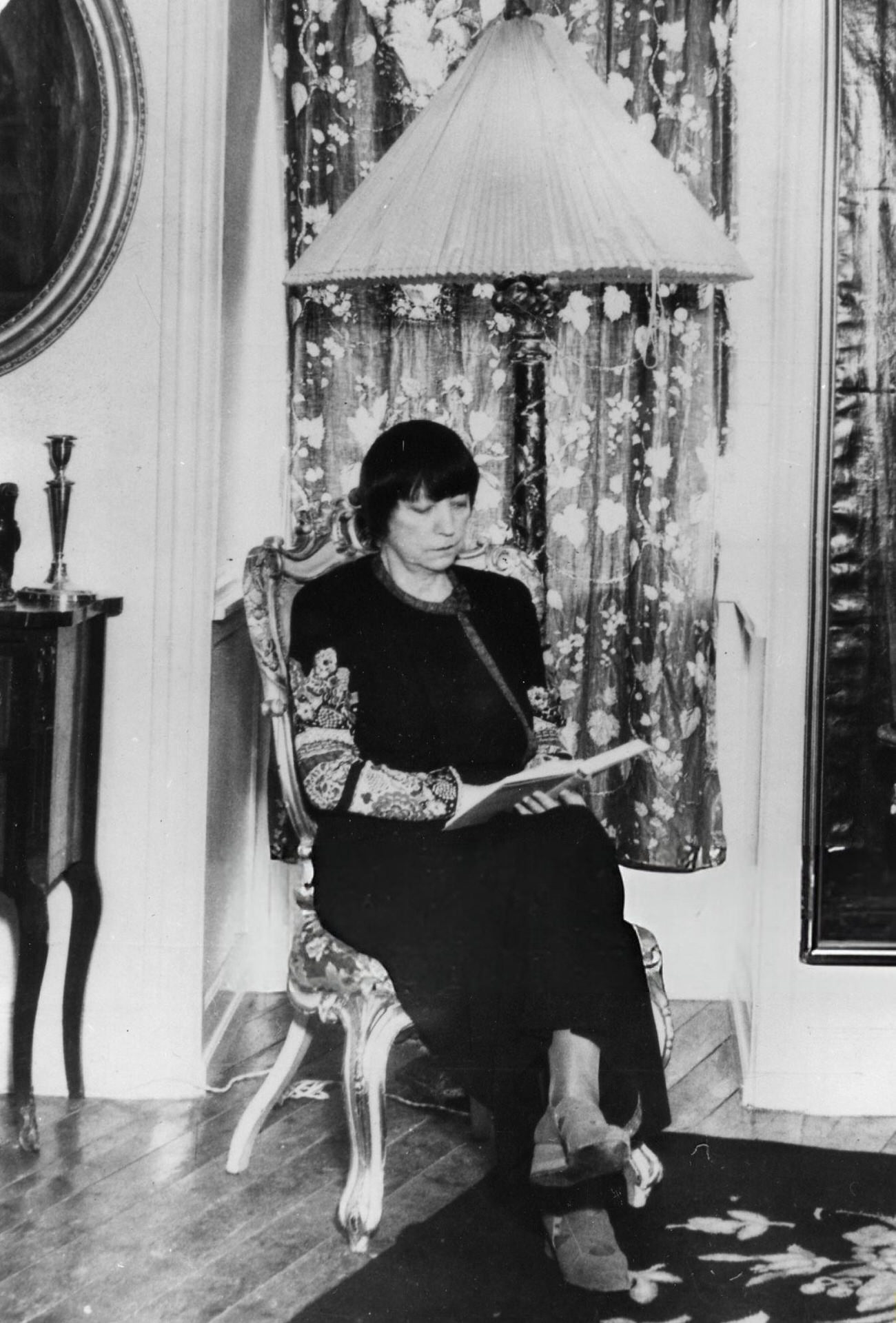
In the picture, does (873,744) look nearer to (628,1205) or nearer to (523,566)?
(523,566)

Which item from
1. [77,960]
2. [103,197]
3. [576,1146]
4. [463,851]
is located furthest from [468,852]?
[103,197]

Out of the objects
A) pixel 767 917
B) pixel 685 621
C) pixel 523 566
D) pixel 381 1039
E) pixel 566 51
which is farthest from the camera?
pixel 685 621

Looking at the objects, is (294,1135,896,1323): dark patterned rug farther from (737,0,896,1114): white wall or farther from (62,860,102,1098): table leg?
(62,860,102,1098): table leg

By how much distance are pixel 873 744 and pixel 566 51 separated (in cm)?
128

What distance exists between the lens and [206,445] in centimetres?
267

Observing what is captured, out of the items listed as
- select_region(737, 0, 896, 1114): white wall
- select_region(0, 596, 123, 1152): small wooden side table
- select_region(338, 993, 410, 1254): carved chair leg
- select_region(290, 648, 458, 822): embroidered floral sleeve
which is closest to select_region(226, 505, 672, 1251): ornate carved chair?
select_region(338, 993, 410, 1254): carved chair leg

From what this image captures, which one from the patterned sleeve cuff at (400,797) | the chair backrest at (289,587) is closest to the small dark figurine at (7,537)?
the chair backrest at (289,587)

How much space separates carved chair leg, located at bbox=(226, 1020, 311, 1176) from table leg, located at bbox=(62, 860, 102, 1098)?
40 cm

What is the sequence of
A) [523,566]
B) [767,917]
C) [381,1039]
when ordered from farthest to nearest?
[767,917]
[523,566]
[381,1039]

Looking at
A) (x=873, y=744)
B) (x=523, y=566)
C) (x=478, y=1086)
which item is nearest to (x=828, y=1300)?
(x=478, y=1086)

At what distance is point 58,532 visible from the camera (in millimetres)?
2590

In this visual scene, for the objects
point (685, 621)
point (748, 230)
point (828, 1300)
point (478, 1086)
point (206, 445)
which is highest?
point (748, 230)

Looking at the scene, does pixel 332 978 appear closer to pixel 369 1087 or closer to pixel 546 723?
pixel 369 1087

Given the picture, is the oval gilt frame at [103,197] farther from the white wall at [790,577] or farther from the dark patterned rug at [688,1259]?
the dark patterned rug at [688,1259]
